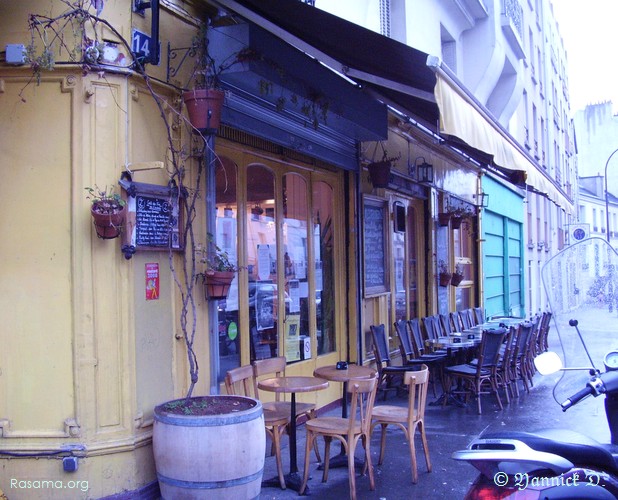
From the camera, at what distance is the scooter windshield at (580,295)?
3699 millimetres

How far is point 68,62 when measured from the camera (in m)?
4.40

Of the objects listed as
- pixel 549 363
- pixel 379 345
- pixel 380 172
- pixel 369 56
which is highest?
pixel 369 56

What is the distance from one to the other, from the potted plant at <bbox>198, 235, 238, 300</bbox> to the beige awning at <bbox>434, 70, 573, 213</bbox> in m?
1.97

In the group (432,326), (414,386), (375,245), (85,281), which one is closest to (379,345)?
(375,245)

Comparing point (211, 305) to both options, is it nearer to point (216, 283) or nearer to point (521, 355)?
point (216, 283)

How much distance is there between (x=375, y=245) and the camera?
29.8 ft

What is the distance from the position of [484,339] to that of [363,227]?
6.79 ft

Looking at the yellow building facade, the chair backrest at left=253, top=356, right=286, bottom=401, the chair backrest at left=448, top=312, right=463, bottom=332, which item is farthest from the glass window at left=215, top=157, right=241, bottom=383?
the chair backrest at left=448, top=312, right=463, bottom=332

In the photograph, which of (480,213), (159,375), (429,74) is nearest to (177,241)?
(159,375)

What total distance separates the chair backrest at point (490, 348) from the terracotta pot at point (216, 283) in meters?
3.99

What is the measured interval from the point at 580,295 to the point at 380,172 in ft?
16.2

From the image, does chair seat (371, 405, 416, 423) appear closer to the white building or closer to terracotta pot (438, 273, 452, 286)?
the white building

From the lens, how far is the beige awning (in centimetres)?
489

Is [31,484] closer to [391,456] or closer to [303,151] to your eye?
[391,456]
